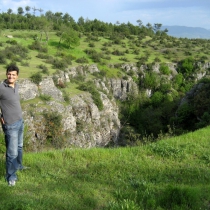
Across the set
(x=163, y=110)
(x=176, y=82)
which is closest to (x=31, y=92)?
(x=163, y=110)

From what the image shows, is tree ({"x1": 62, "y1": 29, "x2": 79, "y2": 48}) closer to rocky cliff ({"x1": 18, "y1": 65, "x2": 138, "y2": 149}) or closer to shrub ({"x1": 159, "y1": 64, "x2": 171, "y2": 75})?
rocky cliff ({"x1": 18, "y1": 65, "x2": 138, "y2": 149})

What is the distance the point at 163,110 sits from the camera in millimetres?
40438

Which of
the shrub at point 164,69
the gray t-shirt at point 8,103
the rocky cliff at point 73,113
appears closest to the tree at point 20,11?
the shrub at point 164,69

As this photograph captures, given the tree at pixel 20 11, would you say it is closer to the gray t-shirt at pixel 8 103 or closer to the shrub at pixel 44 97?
the shrub at pixel 44 97

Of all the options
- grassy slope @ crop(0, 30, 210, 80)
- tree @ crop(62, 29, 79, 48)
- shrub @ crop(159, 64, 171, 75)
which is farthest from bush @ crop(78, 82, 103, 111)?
shrub @ crop(159, 64, 171, 75)

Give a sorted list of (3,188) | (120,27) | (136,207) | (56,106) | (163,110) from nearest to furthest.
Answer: (136,207), (3,188), (56,106), (163,110), (120,27)

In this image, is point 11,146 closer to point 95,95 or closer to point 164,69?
point 95,95

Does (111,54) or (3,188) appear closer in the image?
(3,188)

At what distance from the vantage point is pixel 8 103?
4602 mm

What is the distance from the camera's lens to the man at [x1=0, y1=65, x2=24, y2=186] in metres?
4.58

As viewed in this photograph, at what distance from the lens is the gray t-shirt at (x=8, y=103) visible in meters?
4.54

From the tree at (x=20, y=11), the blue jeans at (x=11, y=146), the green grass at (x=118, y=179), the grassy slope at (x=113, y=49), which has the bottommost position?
the green grass at (x=118, y=179)

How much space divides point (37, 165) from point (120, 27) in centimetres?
8783

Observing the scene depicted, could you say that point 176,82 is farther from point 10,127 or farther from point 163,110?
point 10,127
